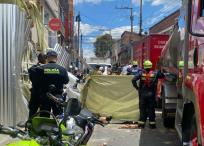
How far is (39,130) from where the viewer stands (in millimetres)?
5426

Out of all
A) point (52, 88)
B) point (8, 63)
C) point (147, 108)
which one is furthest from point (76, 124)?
point (147, 108)

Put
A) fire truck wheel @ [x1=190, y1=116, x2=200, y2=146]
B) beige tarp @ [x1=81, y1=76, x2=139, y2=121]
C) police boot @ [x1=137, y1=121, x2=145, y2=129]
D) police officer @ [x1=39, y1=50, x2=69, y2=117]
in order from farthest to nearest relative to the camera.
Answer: beige tarp @ [x1=81, y1=76, x2=139, y2=121]
police boot @ [x1=137, y1=121, x2=145, y2=129]
police officer @ [x1=39, y1=50, x2=69, y2=117]
fire truck wheel @ [x1=190, y1=116, x2=200, y2=146]

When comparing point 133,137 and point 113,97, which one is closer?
point 133,137

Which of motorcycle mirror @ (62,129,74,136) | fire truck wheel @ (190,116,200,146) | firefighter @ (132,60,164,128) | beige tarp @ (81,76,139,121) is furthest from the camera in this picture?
beige tarp @ (81,76,139,121)

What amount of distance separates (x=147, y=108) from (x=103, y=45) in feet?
369

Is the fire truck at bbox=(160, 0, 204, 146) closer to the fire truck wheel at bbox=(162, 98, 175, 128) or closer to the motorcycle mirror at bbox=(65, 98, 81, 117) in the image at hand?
the motorcycle mirror at bbox=(65, 98, 81, 117)

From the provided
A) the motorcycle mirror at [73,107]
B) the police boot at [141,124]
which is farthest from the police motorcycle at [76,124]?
the police boot at [141,124]

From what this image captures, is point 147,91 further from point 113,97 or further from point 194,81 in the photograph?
point 194,81

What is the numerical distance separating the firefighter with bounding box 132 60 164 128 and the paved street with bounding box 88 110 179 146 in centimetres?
34

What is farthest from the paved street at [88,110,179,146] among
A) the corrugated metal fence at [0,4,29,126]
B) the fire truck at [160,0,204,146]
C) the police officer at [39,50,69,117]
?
the fire truck at [160,0,204,146]

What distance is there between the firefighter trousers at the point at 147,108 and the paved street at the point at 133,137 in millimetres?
288

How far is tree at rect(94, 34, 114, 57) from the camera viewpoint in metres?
124

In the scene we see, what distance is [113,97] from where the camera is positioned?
1425 cm

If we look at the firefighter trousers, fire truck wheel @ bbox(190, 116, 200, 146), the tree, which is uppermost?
the tree
